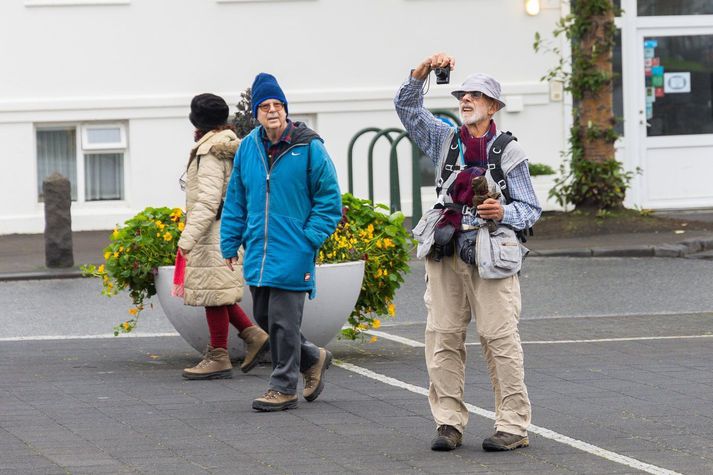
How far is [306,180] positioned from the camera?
25.8 ft

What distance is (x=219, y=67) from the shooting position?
63.8 feet

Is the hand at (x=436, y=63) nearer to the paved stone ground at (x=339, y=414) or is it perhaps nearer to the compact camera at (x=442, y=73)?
the compact camera at (x=442, y=73)

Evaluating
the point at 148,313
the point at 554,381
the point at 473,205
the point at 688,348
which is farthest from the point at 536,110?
the point at 473,205

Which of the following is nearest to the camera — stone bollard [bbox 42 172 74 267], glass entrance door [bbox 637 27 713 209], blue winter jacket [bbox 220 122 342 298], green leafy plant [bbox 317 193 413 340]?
blue winter jacket [bbox 220 122 342 298]

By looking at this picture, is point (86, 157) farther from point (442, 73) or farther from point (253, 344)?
point (442, 73)

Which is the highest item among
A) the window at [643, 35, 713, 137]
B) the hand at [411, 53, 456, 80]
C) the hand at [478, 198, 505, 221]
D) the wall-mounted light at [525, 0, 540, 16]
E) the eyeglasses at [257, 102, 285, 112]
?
the wall-mounted light at [525, 0, 540, 16]

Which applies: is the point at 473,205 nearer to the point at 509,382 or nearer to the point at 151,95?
the point at 509,382

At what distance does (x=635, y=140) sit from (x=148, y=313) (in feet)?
32.1

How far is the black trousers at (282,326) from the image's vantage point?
774cm

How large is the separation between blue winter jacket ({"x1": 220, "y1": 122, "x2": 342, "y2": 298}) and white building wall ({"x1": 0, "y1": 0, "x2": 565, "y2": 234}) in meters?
11.5

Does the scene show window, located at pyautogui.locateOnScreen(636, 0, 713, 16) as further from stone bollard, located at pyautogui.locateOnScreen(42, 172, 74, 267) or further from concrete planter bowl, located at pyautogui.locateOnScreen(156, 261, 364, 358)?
concrete planter bowl, located at pyautogui.locateOnScreen(156, 261, 364, 358)

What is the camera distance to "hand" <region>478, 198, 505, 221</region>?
6648mm

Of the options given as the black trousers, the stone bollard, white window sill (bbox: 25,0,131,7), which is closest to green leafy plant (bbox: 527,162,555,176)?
white window sill (bbox: 25,0,131,7)

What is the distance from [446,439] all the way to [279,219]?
1.62 metres
